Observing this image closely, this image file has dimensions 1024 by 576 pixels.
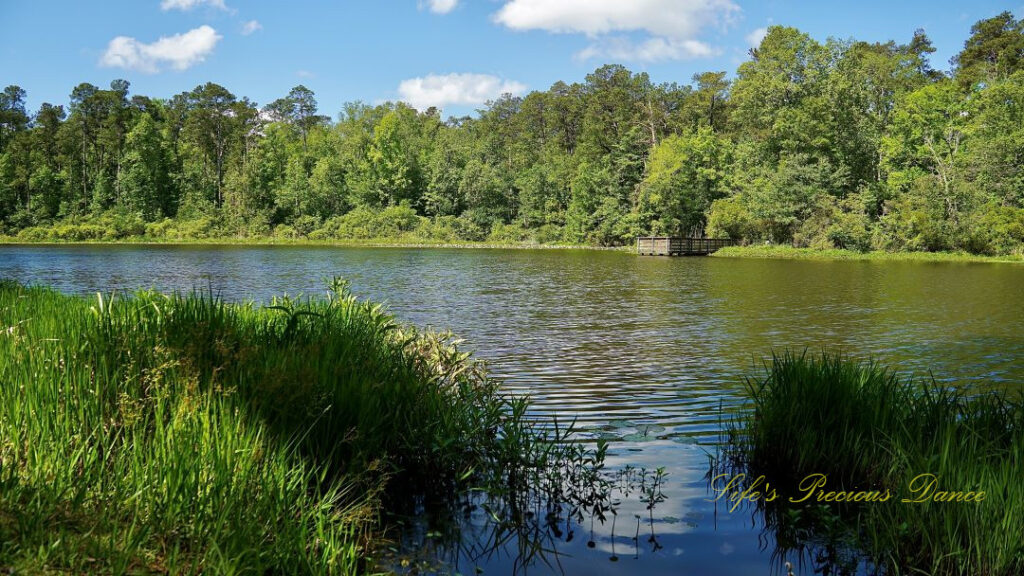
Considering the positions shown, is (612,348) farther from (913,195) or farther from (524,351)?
(913,195)

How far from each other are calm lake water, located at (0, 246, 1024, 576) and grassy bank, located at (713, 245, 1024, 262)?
7.69 meters

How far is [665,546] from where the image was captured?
15.0 feet

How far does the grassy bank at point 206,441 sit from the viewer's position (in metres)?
2.94

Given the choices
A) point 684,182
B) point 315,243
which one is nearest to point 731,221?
point 684,182

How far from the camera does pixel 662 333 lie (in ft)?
54.6

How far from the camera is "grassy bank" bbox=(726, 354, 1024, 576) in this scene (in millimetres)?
3756

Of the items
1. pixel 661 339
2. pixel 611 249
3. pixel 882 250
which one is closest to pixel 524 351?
pixel 661 339

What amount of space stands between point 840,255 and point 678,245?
12.1 metres

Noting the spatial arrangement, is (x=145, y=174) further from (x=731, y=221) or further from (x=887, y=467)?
(x=887, y=467)

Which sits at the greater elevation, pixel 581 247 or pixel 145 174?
pixel 145 174

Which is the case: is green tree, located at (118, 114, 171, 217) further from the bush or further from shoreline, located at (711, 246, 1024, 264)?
shoreline, located at (711, 246, 1024, 264)

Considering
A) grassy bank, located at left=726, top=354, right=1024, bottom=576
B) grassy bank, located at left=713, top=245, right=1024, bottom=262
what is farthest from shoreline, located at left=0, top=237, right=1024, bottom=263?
grassy bank, located at left=726, top=354, right=1024, bottom=576

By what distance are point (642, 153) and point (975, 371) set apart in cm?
6342

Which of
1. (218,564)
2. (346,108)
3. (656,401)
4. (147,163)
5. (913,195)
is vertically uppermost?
(346,108)
